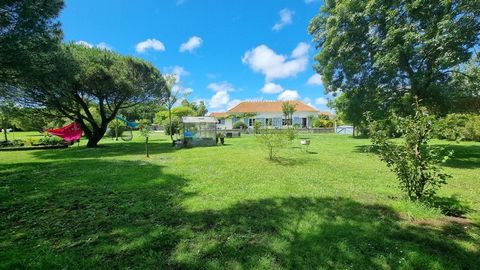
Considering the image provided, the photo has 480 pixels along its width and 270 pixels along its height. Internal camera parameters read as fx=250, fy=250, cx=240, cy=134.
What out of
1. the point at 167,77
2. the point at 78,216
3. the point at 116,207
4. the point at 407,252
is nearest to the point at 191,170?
the point at 116,207

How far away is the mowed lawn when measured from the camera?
3.50 metres

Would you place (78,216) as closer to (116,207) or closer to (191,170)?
(116,207)

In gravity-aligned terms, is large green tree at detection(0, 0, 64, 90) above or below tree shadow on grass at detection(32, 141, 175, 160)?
above

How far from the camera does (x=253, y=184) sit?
747 centimetres

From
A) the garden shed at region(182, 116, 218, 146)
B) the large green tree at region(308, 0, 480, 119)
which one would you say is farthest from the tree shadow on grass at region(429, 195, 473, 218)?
the garden shed at region(182, 116, 218, 146)

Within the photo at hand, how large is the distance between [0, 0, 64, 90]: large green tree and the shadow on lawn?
20.4 feet

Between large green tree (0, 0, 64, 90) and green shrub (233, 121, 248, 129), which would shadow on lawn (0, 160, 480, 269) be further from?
green shrub (233, 121, 248, 129)

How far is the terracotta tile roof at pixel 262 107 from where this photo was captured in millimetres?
51188

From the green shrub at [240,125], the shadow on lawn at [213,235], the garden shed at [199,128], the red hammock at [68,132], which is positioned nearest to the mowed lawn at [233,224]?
the shadow on lawn at [213,235]

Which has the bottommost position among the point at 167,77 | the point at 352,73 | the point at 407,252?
the point at 407,252

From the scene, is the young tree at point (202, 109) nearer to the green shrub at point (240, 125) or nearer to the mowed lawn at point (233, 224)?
the green shrub at point (240, 125)

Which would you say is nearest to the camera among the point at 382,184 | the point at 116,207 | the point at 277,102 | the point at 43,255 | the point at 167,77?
the point at 43,255

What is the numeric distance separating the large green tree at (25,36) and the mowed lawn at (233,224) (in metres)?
4.96

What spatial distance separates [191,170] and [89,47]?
52.8 ft
